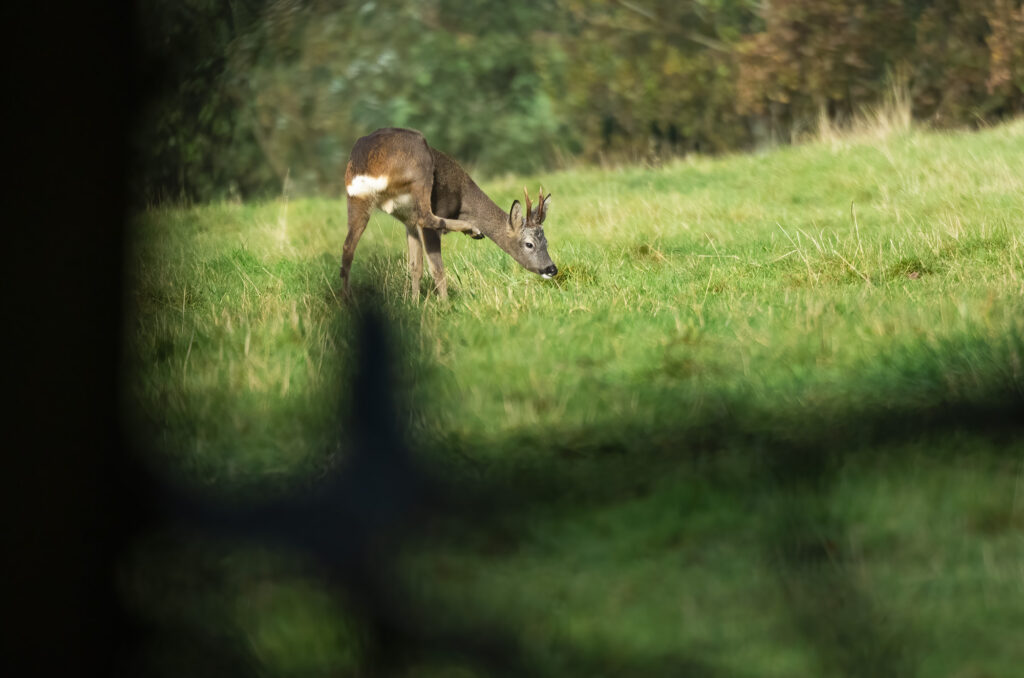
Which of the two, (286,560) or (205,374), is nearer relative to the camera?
(286,560)

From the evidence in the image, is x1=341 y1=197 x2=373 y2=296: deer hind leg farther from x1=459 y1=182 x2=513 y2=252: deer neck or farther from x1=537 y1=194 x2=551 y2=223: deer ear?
x1=537 y1=194 x2=551 y2=223: deer ear

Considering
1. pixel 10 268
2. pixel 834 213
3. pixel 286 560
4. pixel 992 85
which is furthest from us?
pixel 992 85

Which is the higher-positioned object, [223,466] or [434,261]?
[434,261]

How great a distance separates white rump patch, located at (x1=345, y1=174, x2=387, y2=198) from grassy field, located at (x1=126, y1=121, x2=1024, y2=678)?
56cm

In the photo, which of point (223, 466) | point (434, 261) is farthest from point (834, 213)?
point (223, 466)

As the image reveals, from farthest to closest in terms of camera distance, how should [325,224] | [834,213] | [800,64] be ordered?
[800,64] < [325,224] < [834,213]

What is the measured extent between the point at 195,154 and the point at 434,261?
48.6 feet

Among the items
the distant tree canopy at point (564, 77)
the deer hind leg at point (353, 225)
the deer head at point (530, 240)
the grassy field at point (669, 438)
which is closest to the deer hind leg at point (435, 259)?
the grassy field at point (669, 438)

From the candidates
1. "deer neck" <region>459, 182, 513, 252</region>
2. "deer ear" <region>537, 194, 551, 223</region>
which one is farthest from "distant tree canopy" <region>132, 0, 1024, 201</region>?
"deer ear" <region>537, 194, 551, 223</region>

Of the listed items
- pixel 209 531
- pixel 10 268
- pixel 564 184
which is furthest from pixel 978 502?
pixel 564 184

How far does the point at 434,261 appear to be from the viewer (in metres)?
7.79

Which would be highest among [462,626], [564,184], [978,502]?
[564,184]

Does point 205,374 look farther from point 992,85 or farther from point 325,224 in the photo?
point 992,85

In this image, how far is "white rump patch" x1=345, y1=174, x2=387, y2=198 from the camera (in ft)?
24.6
